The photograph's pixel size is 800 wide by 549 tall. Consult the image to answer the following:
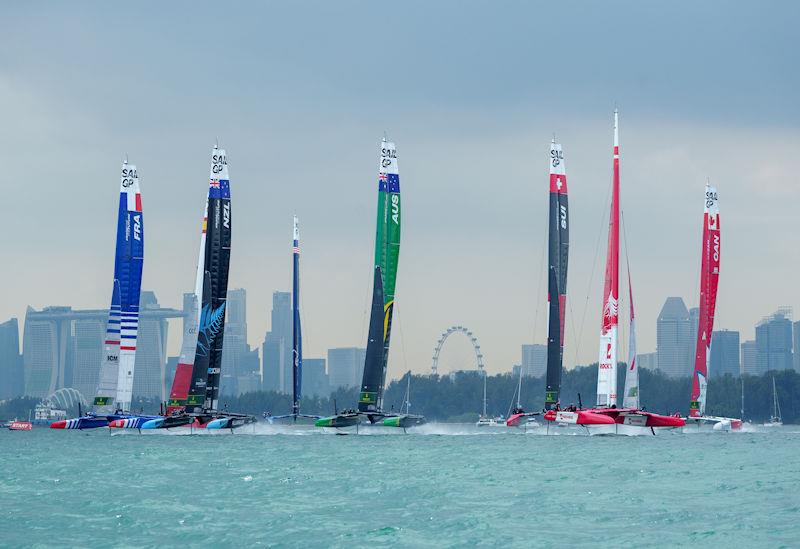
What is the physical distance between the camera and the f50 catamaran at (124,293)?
117 metres

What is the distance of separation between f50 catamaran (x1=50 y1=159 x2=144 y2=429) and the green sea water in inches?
1298

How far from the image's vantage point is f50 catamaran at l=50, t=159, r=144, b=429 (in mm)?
117312

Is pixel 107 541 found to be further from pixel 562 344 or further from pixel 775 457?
pixel 562 344

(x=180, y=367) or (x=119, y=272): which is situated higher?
(x=119, y=272)

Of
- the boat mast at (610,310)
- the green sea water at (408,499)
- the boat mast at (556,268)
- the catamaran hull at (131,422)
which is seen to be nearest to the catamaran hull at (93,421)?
the catamaran hull at (131,422)

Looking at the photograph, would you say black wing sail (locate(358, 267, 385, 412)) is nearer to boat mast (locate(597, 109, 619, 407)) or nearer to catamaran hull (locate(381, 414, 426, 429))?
catamaran hull (locate(381, 414, 426, 429))

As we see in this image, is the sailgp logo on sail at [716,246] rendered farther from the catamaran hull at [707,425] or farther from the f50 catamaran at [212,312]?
the f50 catamaran at [212,312]

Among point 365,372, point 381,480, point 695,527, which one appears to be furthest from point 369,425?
point 695,527

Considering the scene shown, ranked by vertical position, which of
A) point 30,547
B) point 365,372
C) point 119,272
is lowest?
point 30,547

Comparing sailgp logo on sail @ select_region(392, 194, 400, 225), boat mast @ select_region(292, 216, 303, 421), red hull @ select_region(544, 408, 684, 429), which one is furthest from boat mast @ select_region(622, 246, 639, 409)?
boat mast @ select_region(292, 216, 303, 421)

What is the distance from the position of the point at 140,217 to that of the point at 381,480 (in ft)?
211

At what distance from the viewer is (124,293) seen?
118250 mm

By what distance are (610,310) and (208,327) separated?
3334cm

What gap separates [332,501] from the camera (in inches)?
1956
